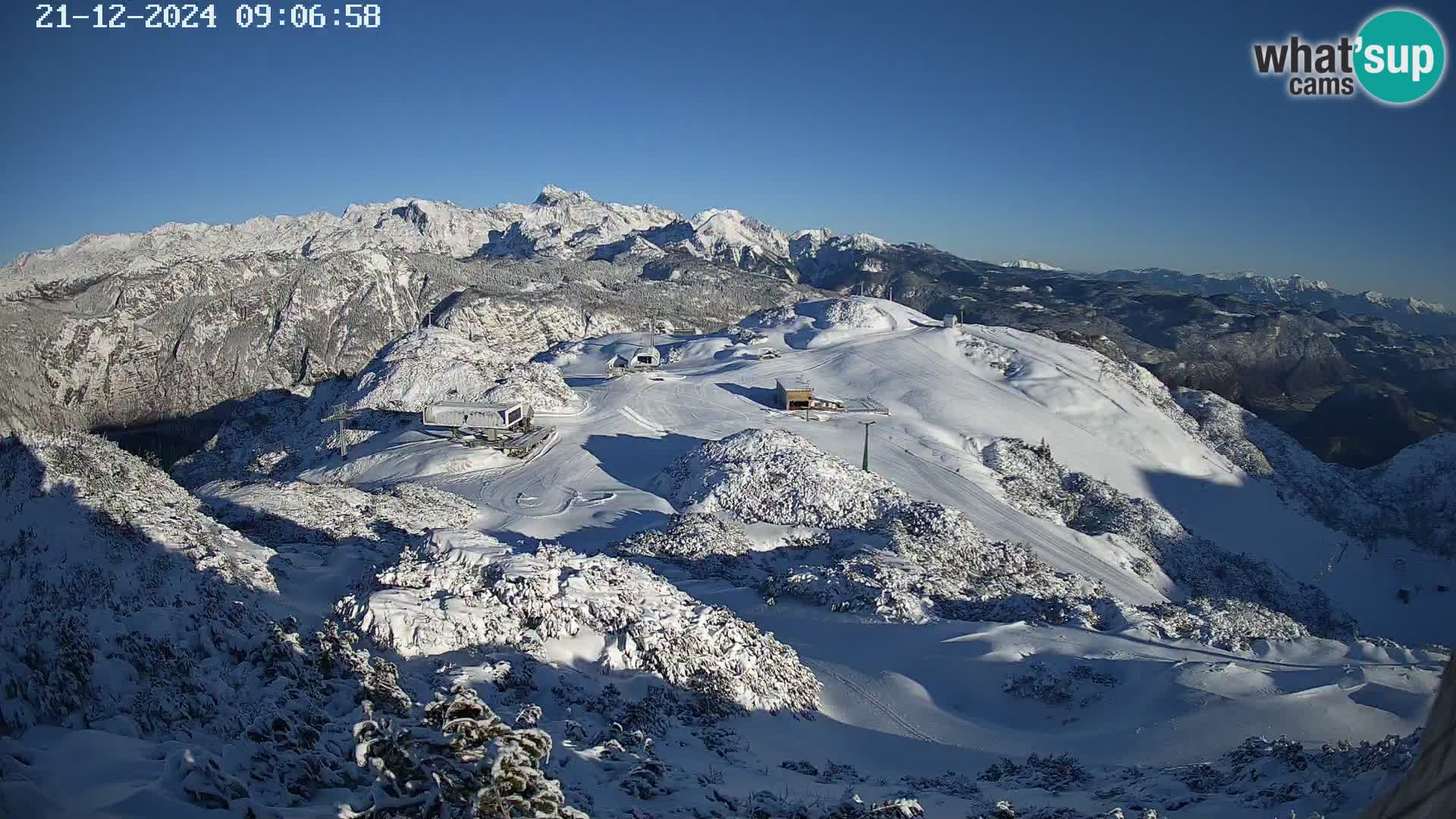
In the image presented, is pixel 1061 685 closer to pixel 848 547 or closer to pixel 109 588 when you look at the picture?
pixel 848 547

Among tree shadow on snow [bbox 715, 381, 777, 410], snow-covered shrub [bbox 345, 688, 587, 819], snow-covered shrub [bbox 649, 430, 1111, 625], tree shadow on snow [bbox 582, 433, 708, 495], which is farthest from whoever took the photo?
tree shadow on snow [bbox 715, 381, 777, 410]

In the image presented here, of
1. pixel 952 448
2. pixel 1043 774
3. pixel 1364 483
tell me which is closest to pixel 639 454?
pixel 952 448

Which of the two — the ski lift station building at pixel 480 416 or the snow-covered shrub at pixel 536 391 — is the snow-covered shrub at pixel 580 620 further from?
the snow-covered shrub at pixel 536 391

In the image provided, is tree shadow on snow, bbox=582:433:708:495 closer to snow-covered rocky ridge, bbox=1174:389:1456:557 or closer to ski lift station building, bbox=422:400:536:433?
ski lift station building, bbox=422:400:536:433

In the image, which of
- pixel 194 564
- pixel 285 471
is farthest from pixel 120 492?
pixel 285 471

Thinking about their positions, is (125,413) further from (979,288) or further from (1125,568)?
(979,288)

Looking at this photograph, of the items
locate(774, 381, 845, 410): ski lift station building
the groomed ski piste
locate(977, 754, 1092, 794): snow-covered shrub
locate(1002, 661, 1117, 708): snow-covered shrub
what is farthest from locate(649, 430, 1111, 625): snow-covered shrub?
locate(774, 381, 845, 410): ski lift station building
